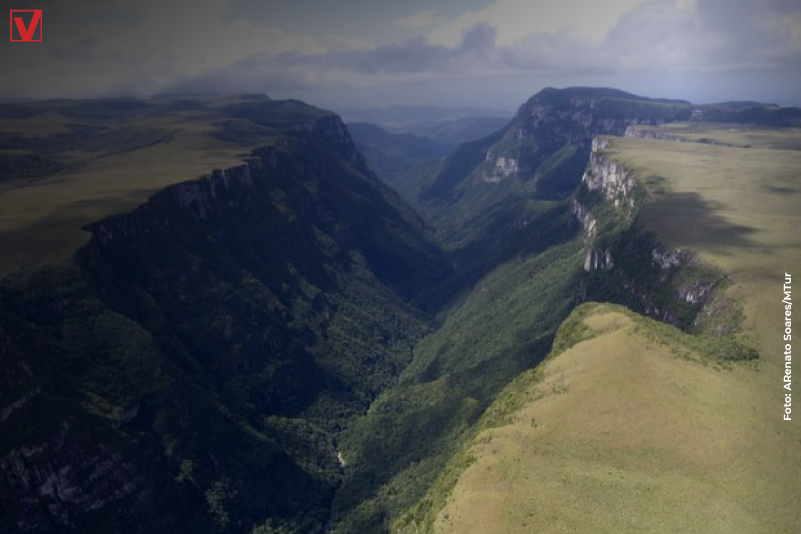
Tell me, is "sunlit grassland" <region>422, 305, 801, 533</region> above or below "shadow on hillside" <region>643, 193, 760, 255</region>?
below

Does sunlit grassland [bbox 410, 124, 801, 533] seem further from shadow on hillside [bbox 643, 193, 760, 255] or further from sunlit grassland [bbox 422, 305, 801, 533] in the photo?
shadow on hillside [bbox 643, 193, 760, 255]

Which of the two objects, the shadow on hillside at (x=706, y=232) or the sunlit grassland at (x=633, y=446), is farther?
the shadow on hillside at (x=706, y=232)

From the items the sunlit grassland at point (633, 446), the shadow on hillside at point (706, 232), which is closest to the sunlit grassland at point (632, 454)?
the sunlit grassland at point (633, 446)

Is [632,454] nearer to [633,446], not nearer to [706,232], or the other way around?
[633,446]

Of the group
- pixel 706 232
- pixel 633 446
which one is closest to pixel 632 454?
pixel 633 446

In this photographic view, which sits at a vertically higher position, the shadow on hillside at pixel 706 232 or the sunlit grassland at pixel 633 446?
the shadow on hillside at pixel 706 232

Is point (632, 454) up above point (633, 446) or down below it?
below

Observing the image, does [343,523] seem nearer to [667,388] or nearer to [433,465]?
[433,465]

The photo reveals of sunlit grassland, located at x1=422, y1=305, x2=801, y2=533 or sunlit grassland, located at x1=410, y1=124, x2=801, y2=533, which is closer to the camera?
sunlit grassland, located at x1=422, y1=305, x2=801, y2=533

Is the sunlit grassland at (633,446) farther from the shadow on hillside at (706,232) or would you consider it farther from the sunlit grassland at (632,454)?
the shadow on hillside at (706,232)

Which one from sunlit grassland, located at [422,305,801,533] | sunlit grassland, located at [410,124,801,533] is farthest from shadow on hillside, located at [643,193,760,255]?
sunlit grassland, located at [422,305,801,533]

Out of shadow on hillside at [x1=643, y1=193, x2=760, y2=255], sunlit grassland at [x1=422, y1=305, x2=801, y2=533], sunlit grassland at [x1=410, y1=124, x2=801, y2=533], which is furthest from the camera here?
shadow on hillside at [x1=643, y1=193, x2=760, y2=255]

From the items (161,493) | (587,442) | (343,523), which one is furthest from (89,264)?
(587,442)
